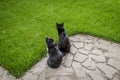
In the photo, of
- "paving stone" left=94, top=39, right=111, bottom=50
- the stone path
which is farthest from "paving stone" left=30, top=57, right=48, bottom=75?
"paving stone" left=94, top=39, right=111, bottom=50

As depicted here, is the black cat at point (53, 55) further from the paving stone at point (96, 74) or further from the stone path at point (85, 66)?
the paving stone at point (96, 74)

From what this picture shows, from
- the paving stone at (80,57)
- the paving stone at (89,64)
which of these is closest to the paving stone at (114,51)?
the paving stone at (89,64)

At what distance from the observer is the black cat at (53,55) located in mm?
4004

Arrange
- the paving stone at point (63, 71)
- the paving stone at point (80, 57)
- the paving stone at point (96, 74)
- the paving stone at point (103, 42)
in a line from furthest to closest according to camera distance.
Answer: the paving stone at point (103, 42) → the paving stone at point (80, 57) → the paving stone at point (63, 71) → the paving stone at point (96, 74)

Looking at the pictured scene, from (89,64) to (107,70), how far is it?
452 millimetres

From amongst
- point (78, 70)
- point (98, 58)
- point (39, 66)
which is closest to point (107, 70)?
point (98, 58)

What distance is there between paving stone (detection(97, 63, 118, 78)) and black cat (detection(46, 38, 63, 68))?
1000 millimetres

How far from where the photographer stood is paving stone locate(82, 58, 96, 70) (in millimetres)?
4449

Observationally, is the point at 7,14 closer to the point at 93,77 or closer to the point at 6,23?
the point at 6,23

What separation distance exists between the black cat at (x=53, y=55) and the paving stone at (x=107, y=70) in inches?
39.4

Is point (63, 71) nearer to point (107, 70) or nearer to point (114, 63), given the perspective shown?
point (107, 70)

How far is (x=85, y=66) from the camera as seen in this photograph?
448 centimetres

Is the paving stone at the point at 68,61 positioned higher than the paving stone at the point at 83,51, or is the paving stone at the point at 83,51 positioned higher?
the paving stone at the point at 83,51

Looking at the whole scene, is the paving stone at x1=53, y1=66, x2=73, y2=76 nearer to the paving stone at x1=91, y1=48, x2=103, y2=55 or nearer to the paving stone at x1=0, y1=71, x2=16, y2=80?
the paving stone at x1=91, y1=48, x2=103, y2=55
